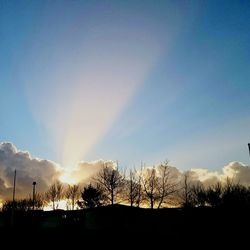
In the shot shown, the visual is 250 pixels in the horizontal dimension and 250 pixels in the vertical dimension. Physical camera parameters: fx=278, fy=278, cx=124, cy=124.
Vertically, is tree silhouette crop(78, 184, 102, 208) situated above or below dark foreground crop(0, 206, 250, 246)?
above

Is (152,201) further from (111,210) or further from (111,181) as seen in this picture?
(111,210)

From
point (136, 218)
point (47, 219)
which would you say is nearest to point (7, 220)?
point (47, 219)

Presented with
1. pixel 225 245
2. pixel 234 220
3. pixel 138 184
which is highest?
pixel 138 184

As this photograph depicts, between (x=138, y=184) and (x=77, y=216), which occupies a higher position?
(x=138, y=184)

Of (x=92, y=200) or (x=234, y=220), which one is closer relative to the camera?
(x=234, y=220)

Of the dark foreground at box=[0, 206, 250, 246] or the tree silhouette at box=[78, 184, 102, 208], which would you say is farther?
the tree silhouette at box=[78, 184, 102, 208]

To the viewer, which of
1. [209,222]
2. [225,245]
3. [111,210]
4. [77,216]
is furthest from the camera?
[77,216]

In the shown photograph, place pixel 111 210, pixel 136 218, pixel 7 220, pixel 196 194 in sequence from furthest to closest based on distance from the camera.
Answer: pixel 196 194
pixel 7 220
pixel 111 210
pixel 136 218

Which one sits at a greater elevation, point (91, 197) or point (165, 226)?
point (91, 197)

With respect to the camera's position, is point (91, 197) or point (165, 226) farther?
point (91, 197)

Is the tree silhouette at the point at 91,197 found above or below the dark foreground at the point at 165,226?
above

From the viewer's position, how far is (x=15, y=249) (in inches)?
928

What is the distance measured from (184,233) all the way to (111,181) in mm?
27934

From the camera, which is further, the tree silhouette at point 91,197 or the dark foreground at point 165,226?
the tree silhouette at point 91,197
